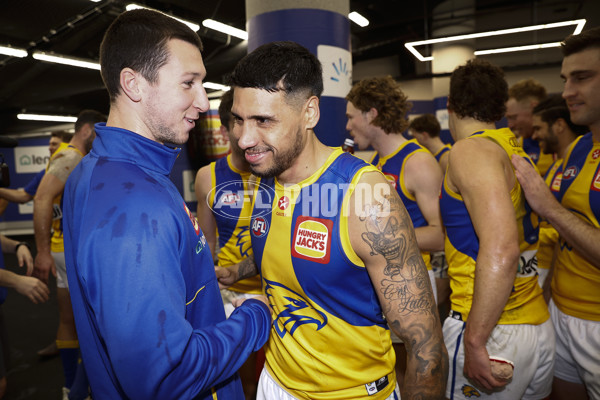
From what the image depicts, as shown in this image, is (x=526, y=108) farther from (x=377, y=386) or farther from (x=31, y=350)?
(x=31, y=350)

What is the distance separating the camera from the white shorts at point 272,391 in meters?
1.31

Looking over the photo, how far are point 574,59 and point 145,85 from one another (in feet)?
6.67

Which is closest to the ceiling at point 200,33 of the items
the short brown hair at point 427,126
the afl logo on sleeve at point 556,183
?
the short brown hair at point 427,126

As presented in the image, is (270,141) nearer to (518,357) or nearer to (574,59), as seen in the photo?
(518,357)

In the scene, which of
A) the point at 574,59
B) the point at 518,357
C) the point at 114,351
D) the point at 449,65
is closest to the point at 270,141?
the point at 114,351

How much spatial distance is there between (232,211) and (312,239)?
1.40 m

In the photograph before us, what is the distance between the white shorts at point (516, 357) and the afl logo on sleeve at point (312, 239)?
35.8 inches

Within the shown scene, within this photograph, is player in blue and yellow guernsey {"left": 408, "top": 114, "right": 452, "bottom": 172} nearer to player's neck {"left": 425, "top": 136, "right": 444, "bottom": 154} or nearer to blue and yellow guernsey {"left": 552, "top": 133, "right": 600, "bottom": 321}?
player's neck {"left": 425, "top": 136, "right": 444, "bottom": 154}

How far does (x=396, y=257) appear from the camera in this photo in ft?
3.63

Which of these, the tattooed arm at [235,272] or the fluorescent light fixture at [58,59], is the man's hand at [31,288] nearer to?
the tattooed arm at [235,272]

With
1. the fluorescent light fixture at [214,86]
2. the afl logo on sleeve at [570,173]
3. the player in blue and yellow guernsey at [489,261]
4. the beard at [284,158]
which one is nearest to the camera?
the beard at [284,158]

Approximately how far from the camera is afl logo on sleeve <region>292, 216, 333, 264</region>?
1.17 metres

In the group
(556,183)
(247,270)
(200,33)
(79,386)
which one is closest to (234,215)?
(247,270)

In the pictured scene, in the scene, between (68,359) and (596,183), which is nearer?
(596,183)
